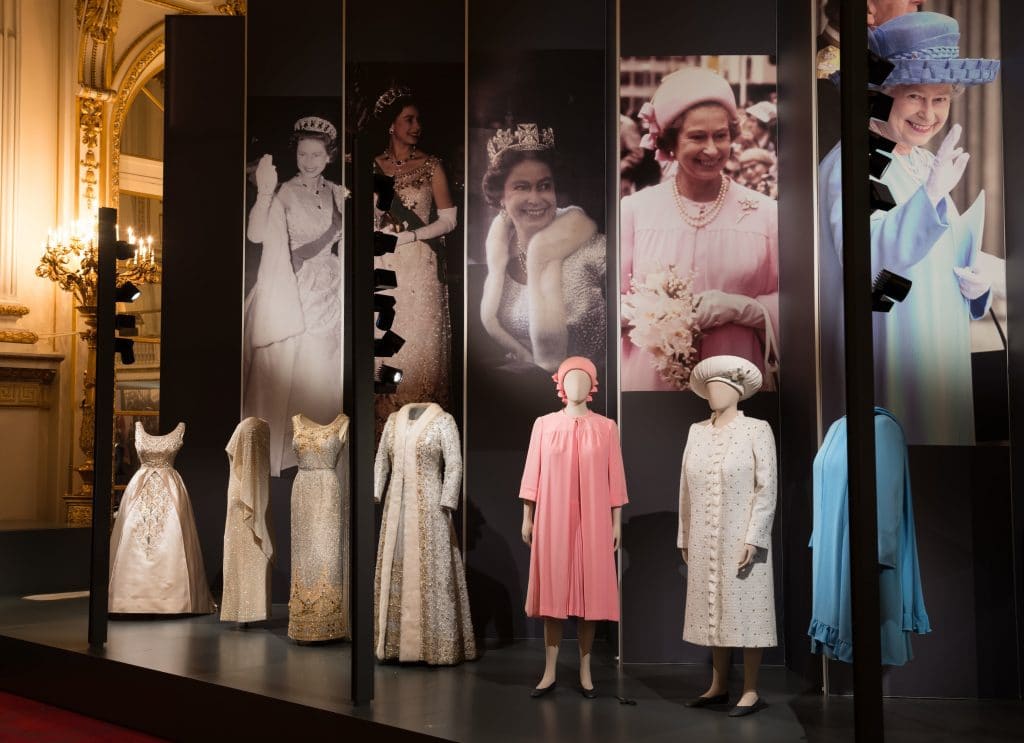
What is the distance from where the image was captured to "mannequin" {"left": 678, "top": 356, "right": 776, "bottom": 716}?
197 inches

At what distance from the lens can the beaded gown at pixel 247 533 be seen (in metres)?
7.04

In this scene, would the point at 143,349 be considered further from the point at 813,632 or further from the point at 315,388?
the point at 813,632

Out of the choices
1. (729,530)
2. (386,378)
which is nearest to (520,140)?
(386,378)

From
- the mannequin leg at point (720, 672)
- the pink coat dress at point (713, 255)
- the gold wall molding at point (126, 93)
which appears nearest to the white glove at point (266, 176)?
the pink coat dress at point (713, 255)

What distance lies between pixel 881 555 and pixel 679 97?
9.86 feet

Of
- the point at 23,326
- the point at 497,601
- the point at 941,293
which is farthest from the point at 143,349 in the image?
the point at 941,293

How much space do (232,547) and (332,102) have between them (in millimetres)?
3243

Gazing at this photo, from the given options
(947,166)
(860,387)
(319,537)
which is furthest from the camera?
(319,537)

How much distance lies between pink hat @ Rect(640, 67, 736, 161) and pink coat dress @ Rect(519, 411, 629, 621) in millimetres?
1970

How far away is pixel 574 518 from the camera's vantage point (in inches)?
215

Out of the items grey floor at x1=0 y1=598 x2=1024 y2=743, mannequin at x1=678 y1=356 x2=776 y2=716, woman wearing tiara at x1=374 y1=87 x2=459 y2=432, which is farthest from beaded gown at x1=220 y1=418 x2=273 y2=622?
mannequin at x1=678 y1=356 x2=776 y2=716

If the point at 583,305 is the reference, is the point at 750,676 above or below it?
below

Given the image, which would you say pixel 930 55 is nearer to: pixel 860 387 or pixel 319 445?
pixel 860 387

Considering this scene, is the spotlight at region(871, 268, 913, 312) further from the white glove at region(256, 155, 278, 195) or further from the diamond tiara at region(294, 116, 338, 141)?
the white glove at region(256, 155, 278, 195)
